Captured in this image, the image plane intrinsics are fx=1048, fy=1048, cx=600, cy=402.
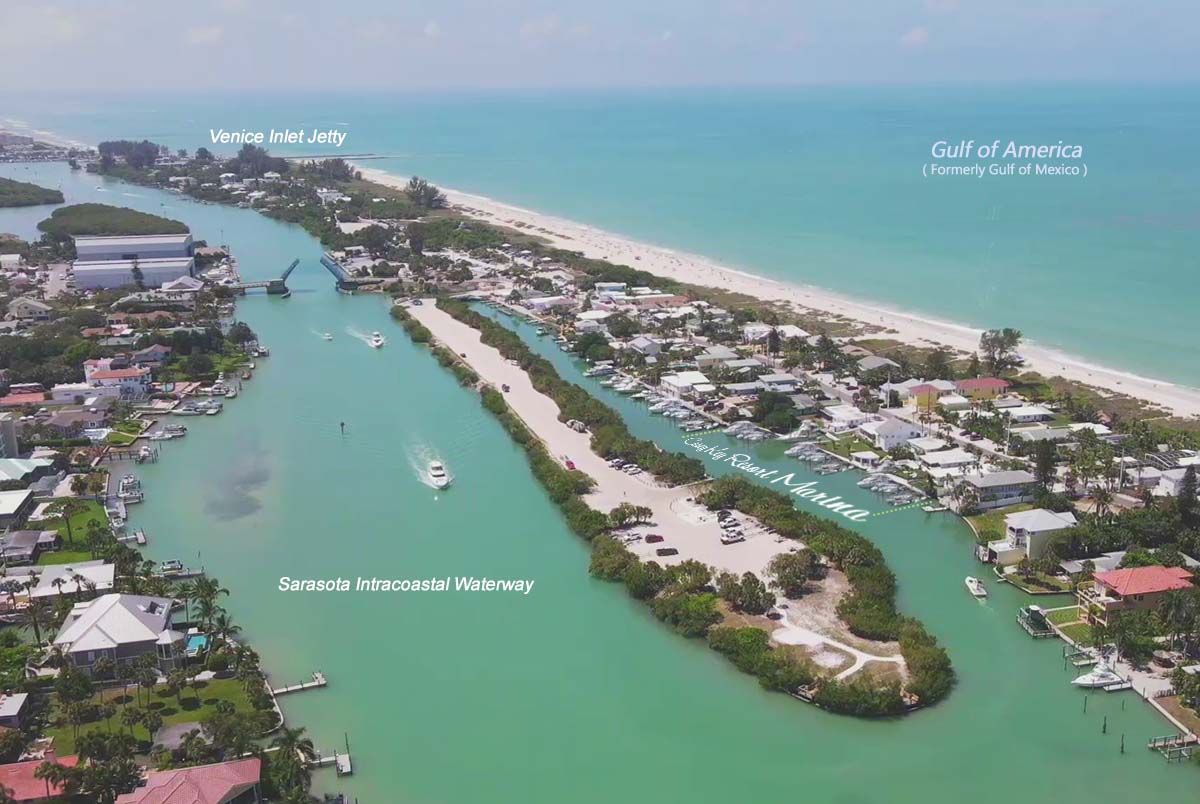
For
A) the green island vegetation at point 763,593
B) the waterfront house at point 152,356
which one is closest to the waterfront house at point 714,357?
the green island vegetation at point 763,593

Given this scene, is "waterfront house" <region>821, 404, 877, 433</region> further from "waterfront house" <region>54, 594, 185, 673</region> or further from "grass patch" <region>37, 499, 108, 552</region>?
"grass patch" <region>37, 499, 108, 552</region>

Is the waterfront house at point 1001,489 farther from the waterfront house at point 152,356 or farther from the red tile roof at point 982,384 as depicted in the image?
the waterfront house at point 152,356

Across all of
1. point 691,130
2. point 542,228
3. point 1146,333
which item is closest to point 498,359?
point 1146,333

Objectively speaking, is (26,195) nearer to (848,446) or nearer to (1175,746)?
(848,446)

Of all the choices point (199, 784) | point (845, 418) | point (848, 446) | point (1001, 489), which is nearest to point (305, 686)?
point (199, 784)

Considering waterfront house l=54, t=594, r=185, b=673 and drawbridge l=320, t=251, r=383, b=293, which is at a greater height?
waterfront house l=54, t=594, r=185, b=673

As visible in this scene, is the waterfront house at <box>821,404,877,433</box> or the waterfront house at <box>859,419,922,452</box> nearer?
the waterfront house at <box>859,419,922,452</box>

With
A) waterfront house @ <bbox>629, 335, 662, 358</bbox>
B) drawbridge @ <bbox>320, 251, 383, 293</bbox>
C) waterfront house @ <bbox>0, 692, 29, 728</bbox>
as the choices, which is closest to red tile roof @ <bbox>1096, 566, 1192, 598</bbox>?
waterfront house @ <bbox>0, 692, 29, 728</bbox>
